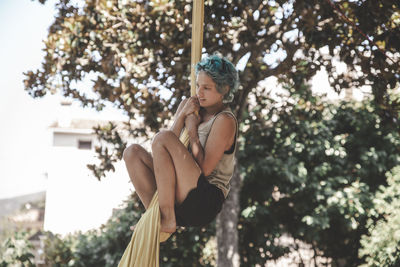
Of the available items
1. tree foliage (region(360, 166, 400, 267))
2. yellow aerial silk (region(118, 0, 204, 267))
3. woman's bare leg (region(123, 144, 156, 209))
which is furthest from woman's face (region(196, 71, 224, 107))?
tree foliage (region(360, 166, 400, 267))

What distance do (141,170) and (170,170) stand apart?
203mm

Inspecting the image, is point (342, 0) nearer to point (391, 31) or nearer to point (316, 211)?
point (391, 31)

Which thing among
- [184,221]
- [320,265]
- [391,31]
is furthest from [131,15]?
[320,265]

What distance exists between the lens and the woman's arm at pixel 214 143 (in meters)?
2.19

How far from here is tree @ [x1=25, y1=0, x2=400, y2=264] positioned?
4.00 m

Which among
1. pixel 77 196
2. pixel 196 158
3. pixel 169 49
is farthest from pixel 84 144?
pixel 196 158

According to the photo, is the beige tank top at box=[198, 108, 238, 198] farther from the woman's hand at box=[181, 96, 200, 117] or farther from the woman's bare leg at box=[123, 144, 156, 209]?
the woman's bare leg at box=[123, 144, 156, 209]

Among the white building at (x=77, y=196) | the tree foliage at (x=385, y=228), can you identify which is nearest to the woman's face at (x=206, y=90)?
the tree foliage at (x=385, y=228)

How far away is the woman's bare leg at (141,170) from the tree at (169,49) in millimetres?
2022

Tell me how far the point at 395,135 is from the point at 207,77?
4.38m

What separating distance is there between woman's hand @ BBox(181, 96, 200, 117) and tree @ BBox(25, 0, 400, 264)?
5.79 feet

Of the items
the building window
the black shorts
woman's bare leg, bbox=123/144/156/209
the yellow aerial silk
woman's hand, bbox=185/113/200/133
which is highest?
the building window

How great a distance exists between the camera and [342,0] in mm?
3934

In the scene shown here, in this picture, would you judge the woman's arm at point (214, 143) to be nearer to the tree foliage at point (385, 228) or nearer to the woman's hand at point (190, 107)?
the woman's hand at point (190, 107)
